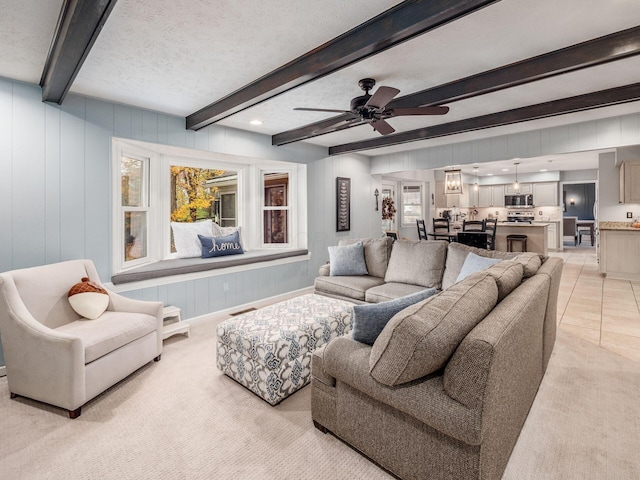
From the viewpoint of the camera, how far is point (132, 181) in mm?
3852

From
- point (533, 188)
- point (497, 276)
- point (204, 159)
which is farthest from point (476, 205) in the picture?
point (497, 276)

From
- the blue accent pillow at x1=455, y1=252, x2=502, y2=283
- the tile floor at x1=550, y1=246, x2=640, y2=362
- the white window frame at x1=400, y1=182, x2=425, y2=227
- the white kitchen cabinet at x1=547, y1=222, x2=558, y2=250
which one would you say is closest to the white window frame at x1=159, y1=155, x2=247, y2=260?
the blue accent pillow at x1=455, y1=252, x2=502, y2=283

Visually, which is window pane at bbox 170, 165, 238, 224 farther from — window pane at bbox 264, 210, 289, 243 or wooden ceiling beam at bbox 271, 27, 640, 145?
wooden ceiling beam at bbox 271, 27, 640, 145

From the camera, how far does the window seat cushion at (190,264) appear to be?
345 cm

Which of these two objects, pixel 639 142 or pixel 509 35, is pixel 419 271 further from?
pixel 639 142

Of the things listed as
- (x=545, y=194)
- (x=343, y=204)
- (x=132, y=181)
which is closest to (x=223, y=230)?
(x=132, y=181)

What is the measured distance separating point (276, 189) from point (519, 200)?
8.56 m

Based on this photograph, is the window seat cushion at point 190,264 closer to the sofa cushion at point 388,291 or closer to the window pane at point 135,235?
the window pane at point 135,235

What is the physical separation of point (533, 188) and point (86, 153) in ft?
37.4

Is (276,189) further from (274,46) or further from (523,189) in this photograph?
(523,189)

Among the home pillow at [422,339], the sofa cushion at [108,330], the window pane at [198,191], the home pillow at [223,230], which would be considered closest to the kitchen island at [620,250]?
the home pillow at [422,339]

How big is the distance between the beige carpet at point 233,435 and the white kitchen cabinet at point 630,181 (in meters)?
4.50

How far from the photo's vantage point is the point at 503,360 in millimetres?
1398

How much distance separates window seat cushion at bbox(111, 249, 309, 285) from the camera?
11.3ft
